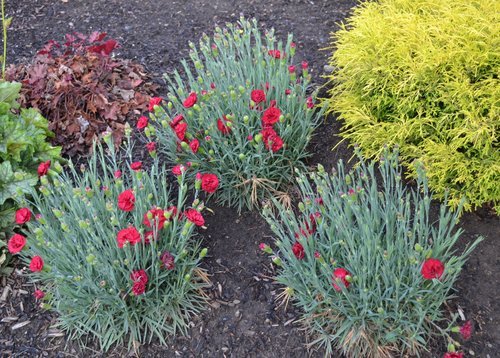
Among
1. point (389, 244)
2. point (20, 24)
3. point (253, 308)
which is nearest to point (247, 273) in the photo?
point (253, 308)

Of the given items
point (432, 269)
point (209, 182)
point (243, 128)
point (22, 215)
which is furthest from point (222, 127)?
point (432, 269)

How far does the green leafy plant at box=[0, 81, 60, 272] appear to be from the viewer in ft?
9.79

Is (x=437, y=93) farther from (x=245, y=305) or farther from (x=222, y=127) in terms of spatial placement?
(x=245, y=305)

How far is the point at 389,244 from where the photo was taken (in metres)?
2.44

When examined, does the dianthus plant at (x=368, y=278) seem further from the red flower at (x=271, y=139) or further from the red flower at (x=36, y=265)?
the red flower at (x=36, y=265)

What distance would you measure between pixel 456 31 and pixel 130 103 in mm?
2096

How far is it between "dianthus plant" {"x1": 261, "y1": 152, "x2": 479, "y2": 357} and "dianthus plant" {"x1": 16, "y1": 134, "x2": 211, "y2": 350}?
487 mm

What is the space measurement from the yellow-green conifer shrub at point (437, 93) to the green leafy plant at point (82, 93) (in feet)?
4.84

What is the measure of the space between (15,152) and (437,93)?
2.31m

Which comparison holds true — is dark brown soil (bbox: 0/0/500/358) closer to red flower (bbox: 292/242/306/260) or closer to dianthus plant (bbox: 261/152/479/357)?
dianthus plant (bbox: 261/152/479/357)

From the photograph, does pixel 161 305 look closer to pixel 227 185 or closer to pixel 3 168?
pixel 227 185

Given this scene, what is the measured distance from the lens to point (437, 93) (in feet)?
9.70

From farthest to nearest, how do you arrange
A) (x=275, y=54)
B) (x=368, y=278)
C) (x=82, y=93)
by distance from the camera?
(x=82, y=93) < (x=275, y=54) < (x=368, y=278)

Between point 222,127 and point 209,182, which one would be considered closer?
point 209,182
